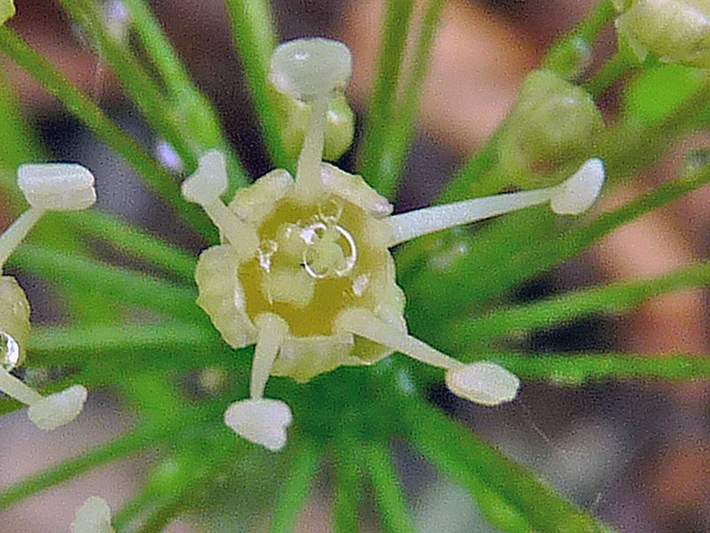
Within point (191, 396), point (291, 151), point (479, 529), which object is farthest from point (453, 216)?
point (479, 529)

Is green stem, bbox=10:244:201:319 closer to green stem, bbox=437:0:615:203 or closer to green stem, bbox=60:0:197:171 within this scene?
green stem, bbox=60:0:197:171

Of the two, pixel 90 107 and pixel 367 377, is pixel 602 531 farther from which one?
pixel 90 107

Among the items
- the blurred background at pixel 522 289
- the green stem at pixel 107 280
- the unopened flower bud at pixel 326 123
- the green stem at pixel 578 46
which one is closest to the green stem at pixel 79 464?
the green stem at pixel 107 280

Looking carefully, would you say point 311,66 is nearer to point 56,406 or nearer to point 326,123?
point 326,123

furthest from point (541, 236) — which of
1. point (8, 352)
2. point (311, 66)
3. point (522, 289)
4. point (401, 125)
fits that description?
point (522, 289)

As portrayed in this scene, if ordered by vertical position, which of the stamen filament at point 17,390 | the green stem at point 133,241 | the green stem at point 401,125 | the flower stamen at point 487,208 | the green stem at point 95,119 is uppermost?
the green stem at point 401,125

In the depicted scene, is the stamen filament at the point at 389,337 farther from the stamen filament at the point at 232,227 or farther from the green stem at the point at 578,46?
the green stem at the point at 578,46
